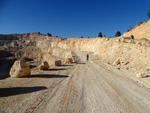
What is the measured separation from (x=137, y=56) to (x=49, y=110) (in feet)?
38.5

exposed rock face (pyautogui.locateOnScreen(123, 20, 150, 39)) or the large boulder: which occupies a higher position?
exposed rock face (pyautogui.locateOnScreen(123, 20, 150, 39))

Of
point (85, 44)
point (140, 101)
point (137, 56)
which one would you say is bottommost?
point (140, 101)

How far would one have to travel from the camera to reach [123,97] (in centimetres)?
342

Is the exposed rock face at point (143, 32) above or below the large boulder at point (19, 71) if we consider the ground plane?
above

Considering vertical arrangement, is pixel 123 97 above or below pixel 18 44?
below

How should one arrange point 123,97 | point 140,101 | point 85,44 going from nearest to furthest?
point 140,101 < point 123,97 < point 85,44

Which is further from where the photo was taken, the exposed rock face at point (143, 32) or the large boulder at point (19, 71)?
the exposed rock face at point (143, 32)

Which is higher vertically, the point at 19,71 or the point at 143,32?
the point at 143,32

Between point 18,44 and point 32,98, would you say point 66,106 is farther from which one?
point 18,44

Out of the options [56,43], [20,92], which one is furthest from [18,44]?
[20,92]

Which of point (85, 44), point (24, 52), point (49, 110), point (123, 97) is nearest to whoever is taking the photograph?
point (49, 110)

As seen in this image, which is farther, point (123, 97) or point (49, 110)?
point (123, 97)

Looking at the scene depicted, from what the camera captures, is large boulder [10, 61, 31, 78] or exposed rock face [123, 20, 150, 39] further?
exposed rock face [123, 20, 150, 39]

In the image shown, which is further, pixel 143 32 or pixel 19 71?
pixel 143 32
